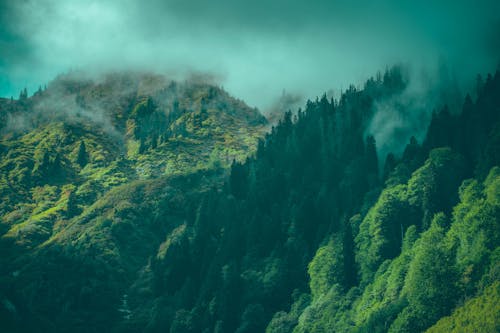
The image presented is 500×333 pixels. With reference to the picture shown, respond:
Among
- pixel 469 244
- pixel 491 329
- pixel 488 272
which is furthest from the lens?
pixel 469 244

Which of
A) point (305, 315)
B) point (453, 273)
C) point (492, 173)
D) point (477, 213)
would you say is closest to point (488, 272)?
point (453, 273)

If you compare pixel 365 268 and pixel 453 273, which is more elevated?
pixel 365 268

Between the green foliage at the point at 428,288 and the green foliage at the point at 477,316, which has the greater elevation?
the green foliage at the point at 428,288

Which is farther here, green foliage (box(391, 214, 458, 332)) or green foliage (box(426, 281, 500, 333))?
green foliage (box(391, 214, 458, 332))

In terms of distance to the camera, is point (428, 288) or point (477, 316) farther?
point (428, 288)

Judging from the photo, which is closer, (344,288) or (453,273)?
(453,273)

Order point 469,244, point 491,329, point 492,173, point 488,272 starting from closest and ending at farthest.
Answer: point 491,329, point 488,272, point 469,244, point 492,173

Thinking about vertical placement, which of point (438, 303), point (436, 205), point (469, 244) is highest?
point (436, 205)

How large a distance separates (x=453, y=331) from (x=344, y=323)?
118 feet

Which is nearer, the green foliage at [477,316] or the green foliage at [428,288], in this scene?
the green foliage at [477,316]

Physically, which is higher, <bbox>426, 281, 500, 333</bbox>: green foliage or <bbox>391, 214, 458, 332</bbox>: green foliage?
<bbox>391, 214, 458, 332</bbox>: green foliage

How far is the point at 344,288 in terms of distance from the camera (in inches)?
7702

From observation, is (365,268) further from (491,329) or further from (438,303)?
(491,329)

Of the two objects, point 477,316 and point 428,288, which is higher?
point 428,288
